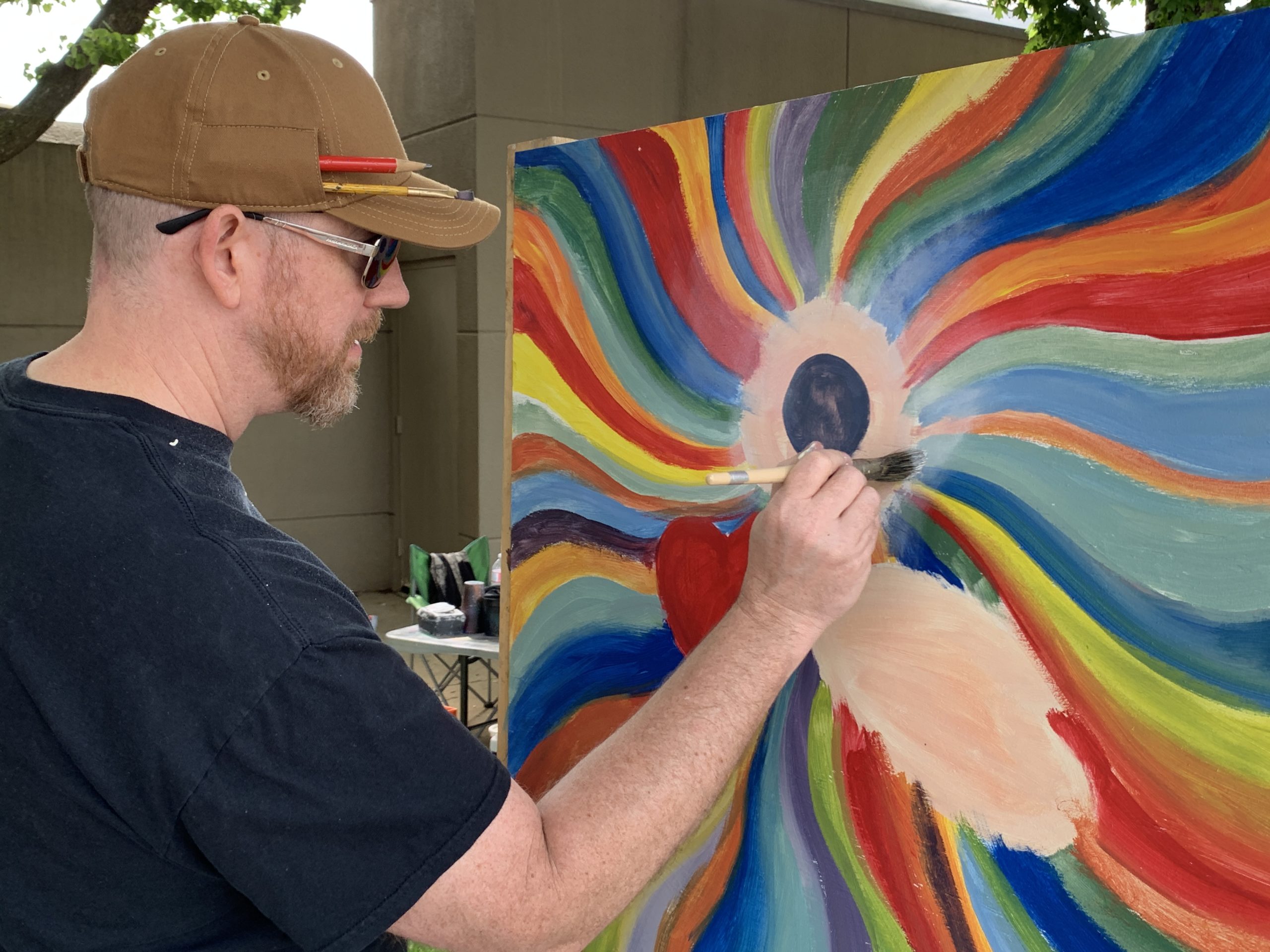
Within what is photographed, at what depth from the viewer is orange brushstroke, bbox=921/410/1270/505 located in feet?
3.05

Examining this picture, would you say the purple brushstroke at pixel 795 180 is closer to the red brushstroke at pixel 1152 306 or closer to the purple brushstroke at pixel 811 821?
the red brushstroke at pixel 1152 306

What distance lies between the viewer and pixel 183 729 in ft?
2.71

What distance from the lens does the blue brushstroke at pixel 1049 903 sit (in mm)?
1054

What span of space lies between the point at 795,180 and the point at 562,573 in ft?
2.17

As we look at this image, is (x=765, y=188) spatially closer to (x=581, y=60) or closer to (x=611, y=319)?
(x=611, y=319)

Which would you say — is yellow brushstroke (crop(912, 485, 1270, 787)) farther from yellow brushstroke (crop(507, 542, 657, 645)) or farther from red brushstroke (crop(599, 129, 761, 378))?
yellow brushstroke (crop(507, 542, 657, 645))

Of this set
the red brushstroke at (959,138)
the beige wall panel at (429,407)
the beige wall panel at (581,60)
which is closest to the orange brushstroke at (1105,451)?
the red brushstroke at (959,138)

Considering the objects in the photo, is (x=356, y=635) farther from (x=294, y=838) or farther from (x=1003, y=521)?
(x=1003, y=521)

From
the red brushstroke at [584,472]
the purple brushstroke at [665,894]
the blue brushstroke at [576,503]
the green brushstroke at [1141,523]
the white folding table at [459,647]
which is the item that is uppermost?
the green brushstroke at [1141,523]

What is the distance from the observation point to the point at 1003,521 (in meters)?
1.10

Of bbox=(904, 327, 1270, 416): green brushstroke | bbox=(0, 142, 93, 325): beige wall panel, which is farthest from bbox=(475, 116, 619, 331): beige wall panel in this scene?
bbox=(904, 327, 1270, 416): green brushstroke

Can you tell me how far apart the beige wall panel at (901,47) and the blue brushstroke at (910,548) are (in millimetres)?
6041

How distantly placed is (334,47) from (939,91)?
2.10 ft

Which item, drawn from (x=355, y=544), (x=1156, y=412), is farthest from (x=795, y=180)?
(x=355, y=544)
